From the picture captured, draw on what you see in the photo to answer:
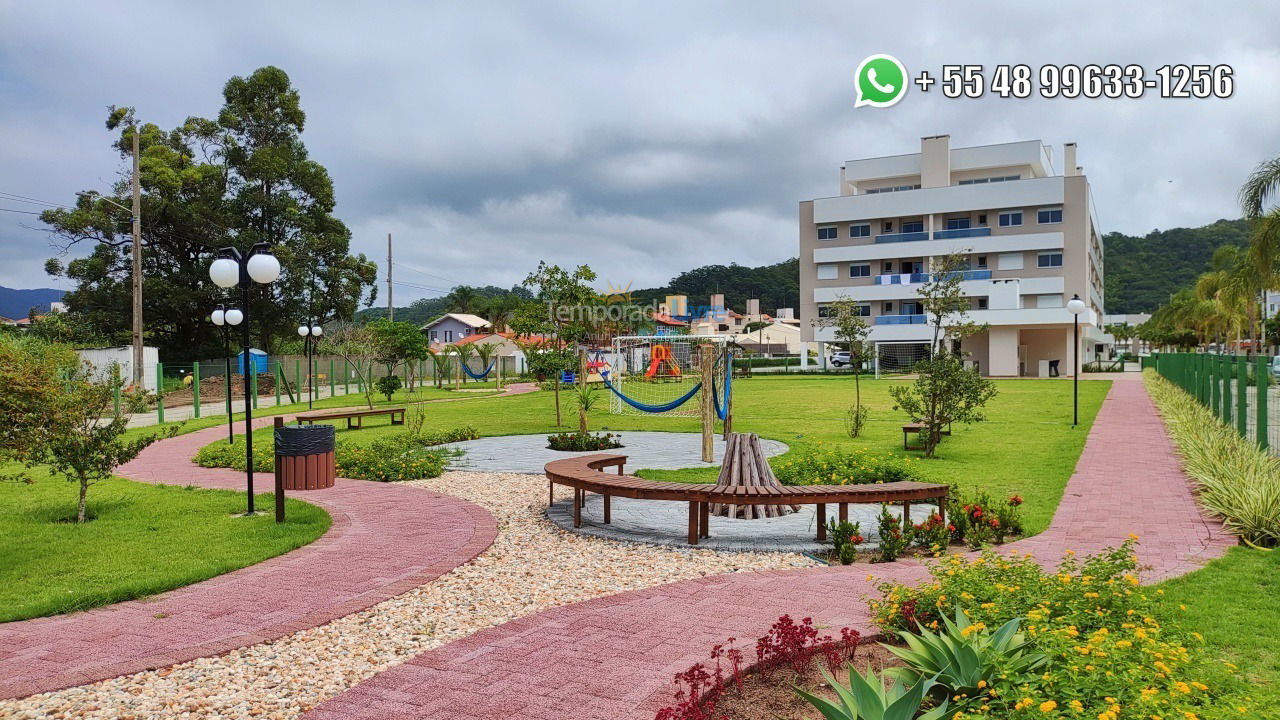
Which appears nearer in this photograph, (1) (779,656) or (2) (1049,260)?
(1) (779,656)

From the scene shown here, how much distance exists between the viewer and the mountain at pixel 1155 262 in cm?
8400

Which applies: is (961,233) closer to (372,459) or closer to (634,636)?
(372,459)

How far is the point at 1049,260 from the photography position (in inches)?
1879

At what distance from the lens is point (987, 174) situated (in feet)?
172

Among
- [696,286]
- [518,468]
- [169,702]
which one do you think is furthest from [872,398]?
[696,286]

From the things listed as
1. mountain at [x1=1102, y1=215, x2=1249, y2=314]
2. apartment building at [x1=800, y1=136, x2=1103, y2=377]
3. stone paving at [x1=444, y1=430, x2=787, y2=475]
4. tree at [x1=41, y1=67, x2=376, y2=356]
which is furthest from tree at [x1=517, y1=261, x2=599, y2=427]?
mountain at [x1=1102, y1=215, x2=1249, y2=314]

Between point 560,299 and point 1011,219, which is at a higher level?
point 1011,219

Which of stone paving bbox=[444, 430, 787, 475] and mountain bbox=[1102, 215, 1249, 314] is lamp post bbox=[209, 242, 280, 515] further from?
mountain bbox=[1102, 215, 1249, 314]

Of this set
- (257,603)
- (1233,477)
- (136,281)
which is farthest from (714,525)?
(136,281)

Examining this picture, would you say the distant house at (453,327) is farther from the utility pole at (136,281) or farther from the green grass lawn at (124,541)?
the green grass lawn at (124,541)

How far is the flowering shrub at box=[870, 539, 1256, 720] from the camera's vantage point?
265 centimetres

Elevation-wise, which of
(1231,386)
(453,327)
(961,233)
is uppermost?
(961,233)

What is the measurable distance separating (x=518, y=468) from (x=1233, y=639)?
28.0 feet

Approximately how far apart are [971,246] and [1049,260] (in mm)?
4594
